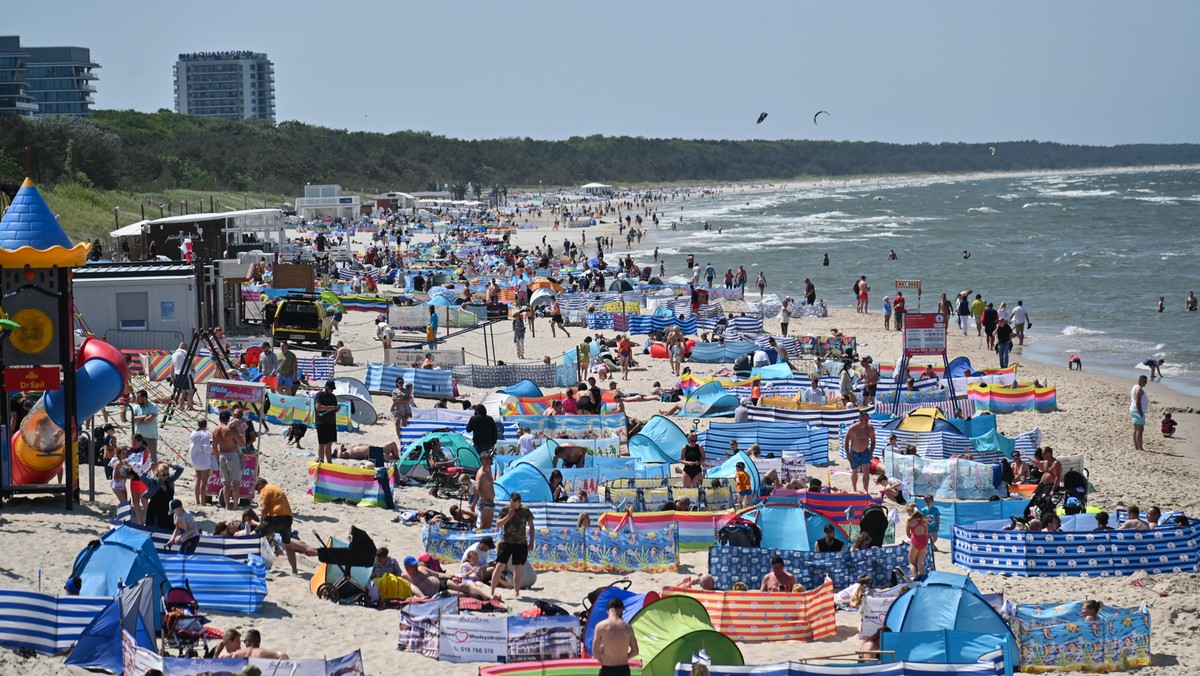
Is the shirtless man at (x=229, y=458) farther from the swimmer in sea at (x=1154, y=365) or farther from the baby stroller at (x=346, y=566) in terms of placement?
the swimmer in sea at (x=1154, y=365)

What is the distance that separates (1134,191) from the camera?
130 metres

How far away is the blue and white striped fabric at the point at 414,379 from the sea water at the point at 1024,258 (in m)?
13.7

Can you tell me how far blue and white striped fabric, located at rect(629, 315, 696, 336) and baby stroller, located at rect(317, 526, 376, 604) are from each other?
54.5ft

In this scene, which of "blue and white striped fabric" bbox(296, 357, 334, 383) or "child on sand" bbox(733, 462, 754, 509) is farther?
"blue and white striped fabric" bbox(296, 357, 334, 383)

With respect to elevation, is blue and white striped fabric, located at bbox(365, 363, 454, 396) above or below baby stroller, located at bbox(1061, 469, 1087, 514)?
above

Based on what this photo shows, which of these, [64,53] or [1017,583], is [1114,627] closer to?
[1017,583]

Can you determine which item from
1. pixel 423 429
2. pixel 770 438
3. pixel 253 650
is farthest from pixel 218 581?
pixel 770 438

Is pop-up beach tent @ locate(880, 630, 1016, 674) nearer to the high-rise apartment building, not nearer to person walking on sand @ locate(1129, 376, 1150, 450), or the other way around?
person walking on sand @ locate(1129, 376, 1150, 450)

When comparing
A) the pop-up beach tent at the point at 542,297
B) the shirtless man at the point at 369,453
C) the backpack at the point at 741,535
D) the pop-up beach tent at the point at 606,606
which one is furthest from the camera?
the pop-up beach tent at the point at 542,297

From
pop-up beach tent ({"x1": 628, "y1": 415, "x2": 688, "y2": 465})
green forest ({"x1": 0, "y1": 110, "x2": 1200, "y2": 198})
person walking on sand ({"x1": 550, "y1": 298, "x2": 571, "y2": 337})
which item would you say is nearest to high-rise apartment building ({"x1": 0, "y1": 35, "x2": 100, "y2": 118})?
green forest ({"x1": 0, "y1": 110, "x2": 1200, "y2": 198})

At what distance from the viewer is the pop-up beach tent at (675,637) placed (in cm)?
835

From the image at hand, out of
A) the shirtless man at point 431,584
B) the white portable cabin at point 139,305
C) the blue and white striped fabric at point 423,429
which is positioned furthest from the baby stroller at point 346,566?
the white portable cabin at point 139,305

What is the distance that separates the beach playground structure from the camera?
1132cm

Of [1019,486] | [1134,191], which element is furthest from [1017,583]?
[1134,191]
